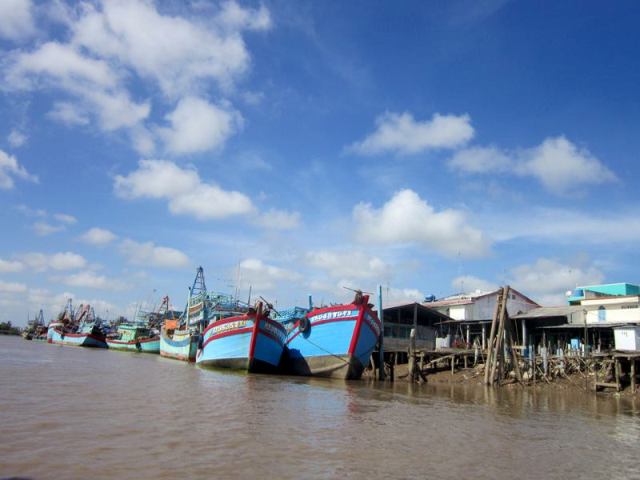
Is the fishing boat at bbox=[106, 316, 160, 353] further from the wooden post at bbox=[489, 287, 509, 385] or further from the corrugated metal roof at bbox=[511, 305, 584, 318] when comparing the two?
the wooden post at bbox=[489, 287, 509, 385]

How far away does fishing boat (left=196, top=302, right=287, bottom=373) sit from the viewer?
94.8 ft

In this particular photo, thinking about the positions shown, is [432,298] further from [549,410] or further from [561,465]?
[561,465]

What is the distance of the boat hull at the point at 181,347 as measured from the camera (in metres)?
43.2

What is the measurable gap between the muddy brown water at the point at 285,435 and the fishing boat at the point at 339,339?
312 inches

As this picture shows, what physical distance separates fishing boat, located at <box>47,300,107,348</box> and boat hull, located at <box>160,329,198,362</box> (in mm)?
20958

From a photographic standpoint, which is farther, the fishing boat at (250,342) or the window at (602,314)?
the window at (602,314)

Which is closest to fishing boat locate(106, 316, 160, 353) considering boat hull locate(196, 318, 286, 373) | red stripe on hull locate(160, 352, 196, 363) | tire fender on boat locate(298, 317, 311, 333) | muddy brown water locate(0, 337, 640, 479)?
red stripe on hull locate(160, 352, 196, 363)

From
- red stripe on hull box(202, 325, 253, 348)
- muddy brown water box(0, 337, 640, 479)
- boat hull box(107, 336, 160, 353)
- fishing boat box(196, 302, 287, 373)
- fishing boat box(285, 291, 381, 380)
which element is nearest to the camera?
muddy brown water box(0, 337, 640, 479)

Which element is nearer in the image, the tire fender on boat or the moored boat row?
the moored boat row

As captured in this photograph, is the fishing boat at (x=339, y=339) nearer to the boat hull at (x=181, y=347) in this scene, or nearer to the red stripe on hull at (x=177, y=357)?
the boat hull at (x=181, y=347)

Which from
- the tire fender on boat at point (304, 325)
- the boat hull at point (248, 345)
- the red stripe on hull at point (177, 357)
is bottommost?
the red stripe on hull at point (177, 357)

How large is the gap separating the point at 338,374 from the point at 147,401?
49.1 feet

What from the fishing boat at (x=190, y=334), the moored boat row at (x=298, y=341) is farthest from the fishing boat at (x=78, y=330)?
the moored boat row at (x=298, y=341)

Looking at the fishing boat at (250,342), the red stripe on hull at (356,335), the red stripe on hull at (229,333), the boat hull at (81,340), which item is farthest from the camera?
the boat hull at (81,340)
